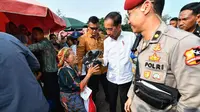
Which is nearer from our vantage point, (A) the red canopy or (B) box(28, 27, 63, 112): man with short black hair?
(A) the red canopy

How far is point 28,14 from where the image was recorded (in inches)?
90.3

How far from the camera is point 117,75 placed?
2635 mm

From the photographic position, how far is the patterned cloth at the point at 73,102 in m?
2.39

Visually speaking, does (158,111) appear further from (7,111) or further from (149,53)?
(7,111)

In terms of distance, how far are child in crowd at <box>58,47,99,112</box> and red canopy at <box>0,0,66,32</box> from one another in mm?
740

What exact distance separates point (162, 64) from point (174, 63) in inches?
3.3

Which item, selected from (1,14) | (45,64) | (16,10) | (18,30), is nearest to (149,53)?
(16,10)

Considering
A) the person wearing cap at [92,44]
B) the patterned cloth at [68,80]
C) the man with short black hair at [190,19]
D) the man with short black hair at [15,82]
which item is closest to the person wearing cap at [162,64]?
the man with short black hair at [15,82]

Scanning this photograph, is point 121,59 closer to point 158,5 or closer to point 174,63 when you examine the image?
point 158,5

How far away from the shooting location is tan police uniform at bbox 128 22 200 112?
0.99m

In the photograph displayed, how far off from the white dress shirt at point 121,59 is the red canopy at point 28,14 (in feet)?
4.08

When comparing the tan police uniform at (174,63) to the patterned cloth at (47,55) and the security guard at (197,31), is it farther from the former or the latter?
the patterned cloth at (47,55)

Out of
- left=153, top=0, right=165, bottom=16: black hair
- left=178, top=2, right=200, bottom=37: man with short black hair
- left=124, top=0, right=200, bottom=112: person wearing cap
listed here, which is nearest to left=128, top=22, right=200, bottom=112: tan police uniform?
left=124, top=0, right=200, bottom=112: person wearing cap

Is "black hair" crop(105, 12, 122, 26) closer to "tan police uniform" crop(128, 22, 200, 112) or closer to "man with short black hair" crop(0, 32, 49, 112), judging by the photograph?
"tan police uniform" crop(128, 22, 200, 112)
